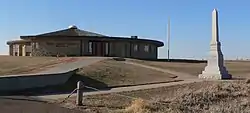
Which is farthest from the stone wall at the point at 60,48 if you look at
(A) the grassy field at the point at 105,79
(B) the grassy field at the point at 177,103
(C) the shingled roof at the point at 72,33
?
(B) the grassy field at the point at 177,103

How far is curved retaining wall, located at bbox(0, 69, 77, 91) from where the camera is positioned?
17719 mm

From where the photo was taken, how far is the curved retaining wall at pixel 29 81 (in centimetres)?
1772

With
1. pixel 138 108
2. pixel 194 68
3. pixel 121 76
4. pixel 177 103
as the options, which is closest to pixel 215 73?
pixel 121 76

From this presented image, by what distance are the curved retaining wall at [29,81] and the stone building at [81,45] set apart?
26702 mm

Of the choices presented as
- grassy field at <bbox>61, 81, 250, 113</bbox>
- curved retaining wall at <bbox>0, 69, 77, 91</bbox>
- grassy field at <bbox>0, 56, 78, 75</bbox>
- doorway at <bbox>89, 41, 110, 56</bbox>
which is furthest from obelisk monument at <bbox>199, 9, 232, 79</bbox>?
doorway at <bbox>89, 41, 110, 56</bbox>

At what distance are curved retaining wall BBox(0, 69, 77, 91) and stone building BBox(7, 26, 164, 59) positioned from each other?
26702 millimetres

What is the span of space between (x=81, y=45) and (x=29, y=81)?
98.2 feet

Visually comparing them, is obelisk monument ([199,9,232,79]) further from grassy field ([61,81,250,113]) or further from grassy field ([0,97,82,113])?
grassy field ([0,97,82,113])

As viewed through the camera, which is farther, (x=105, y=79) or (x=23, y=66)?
(x=23, y=66)

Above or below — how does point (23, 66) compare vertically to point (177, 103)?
above

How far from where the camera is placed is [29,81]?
1903 cm

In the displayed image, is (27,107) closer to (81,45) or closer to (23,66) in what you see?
(23,66)

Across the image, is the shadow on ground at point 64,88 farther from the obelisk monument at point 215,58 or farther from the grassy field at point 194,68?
the grassy field at point 194,68

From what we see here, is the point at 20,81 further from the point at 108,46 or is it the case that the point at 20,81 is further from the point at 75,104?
the point at 108,46
